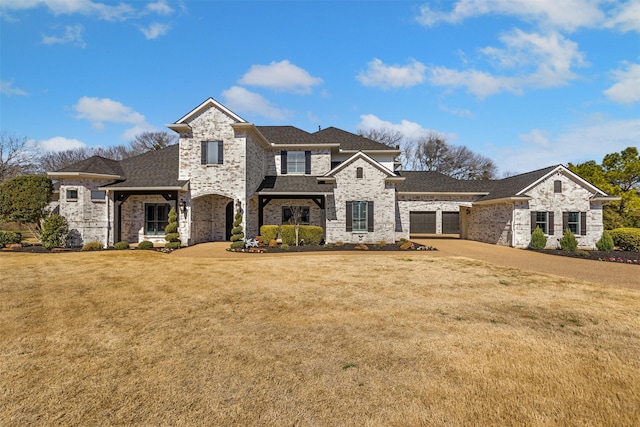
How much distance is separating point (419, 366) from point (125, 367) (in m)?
3.99

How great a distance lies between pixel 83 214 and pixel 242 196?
9.36 m

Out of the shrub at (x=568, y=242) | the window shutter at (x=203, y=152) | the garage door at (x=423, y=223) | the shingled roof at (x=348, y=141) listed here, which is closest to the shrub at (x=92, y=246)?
the window shutter at (x=203, y=152)

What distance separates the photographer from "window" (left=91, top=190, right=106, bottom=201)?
18.9m

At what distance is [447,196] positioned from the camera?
25672 millimetres

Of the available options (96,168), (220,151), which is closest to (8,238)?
(96,168)

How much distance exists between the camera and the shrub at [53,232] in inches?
677

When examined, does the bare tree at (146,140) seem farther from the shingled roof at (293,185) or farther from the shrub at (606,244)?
the shrub at (606,244)

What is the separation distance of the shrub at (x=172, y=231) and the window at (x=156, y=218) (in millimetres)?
2088

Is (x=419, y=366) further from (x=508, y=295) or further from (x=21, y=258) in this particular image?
(x=21, y=258)

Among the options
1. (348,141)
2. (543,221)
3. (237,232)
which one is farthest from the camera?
(348,141)

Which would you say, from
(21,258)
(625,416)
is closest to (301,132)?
(21,258)

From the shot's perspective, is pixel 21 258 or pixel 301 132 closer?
pixel 21 258

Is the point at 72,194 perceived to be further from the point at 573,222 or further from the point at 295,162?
the point at 573,222

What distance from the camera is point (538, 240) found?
736 inches
